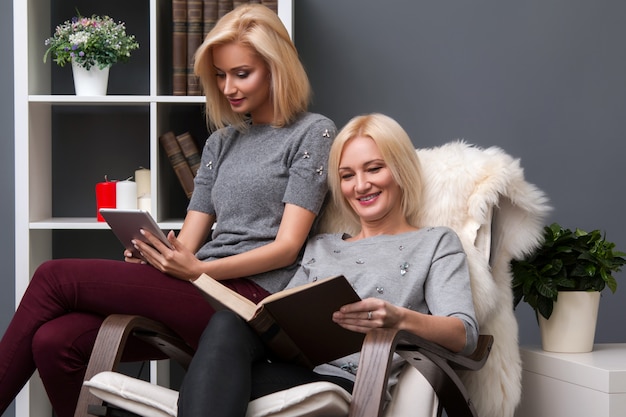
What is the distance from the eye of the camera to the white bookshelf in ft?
8.80

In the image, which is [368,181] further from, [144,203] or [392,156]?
[144,203]

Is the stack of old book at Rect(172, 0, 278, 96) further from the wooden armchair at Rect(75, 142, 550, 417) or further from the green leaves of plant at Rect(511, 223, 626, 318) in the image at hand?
the green leaves of plant at Rect(511, 223, 626, 318)

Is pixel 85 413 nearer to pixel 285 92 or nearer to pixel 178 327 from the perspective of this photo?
pixel 178 327

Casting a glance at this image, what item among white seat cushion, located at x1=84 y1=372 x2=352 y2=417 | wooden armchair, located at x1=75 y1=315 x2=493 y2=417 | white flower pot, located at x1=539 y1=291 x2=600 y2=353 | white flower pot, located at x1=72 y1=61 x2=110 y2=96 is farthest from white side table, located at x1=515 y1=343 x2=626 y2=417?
white flower pot, located at x1=72 y1=61 x2=110 y2=96

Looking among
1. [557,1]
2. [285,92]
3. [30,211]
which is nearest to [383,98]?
[557,1]

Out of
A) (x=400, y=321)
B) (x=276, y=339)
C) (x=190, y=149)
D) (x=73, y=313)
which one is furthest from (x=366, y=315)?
(x=190, y=149)

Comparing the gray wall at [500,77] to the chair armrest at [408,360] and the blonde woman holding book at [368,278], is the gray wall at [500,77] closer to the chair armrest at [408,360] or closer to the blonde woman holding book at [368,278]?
the blonde woman holding book at [368,278]

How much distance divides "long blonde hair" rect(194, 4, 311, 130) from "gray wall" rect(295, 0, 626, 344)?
838 mm

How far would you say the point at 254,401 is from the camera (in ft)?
5.37

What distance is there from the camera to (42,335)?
1924 millimetres

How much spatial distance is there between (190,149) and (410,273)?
1.10m

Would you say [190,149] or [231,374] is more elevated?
[190,149]

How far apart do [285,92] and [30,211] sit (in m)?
1.02

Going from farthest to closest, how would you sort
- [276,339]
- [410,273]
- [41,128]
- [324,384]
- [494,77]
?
[494,77], [41,128], [410,273], [276,339], [324,384]
